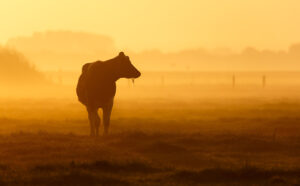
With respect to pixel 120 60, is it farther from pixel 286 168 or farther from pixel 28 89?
pixel 28 89

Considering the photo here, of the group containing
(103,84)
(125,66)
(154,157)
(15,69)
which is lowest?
(15,69)

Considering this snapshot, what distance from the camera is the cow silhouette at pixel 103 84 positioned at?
22.5m

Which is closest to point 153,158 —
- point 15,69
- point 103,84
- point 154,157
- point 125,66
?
point 154,157

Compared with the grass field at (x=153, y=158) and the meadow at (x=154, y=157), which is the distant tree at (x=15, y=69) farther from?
the grass field at (x=153, y=158)

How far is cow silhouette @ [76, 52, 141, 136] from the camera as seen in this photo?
885 inches

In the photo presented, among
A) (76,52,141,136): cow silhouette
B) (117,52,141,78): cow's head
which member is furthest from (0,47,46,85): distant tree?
Result: (117,52,141,78): cow's head

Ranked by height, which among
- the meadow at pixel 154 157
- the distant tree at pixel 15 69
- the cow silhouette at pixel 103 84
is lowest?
the distant tree at pixel 15 69

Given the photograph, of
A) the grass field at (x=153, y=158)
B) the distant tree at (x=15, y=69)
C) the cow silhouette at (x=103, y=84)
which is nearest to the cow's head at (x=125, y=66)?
the cow silhouette at (x=103, y=84)

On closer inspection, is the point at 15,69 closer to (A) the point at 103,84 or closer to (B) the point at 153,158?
(A) the point at 103,84

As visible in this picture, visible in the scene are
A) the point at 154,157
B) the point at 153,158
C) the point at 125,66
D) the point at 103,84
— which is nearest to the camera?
the point at 153,158

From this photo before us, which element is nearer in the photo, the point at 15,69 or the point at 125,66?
the point at 125,66

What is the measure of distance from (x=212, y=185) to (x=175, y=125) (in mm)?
14402

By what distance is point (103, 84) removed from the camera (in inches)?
885

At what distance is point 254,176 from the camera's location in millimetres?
14641
